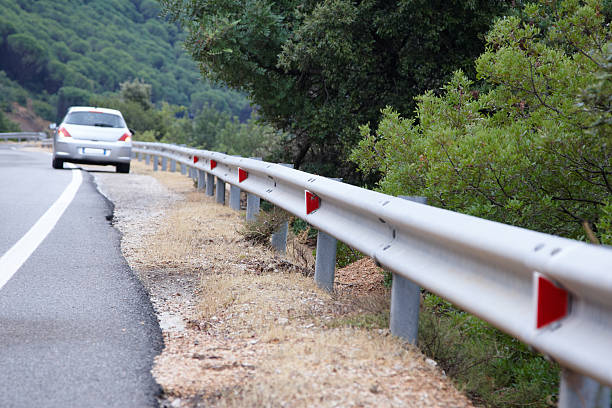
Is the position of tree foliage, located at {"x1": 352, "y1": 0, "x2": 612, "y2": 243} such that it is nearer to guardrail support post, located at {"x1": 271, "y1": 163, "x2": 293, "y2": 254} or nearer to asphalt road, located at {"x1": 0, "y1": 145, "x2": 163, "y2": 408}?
guardrail support post, located at {"x1": 271, "y1": 163, "x2": 293, "y2": 254}

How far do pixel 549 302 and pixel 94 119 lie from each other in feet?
54.3

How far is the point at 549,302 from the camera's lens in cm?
248

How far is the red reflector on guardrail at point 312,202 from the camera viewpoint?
5.44m

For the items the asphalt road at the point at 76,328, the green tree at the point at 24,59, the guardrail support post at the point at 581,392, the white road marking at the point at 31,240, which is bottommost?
the white road marking at the point at 31,240

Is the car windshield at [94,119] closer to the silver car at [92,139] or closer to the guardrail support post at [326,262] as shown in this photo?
the silver car at [92,139]

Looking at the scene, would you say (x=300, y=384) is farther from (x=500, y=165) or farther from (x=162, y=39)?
(x=162, y=39)

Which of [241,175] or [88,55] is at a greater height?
[88,55]

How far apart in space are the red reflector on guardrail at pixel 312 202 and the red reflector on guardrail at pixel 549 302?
120 inches

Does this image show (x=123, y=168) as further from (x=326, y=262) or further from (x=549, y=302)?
(x=549, y=302)

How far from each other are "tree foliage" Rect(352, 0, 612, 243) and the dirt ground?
4.35ft

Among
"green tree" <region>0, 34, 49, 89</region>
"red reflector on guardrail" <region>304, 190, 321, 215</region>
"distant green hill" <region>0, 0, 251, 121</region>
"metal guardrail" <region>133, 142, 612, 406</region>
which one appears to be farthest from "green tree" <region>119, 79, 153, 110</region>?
"metal guardrail" <region>133, 142, 612, 406</region>

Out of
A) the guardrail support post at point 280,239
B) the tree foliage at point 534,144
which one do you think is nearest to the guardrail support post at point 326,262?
the tree foliage at point 534,144

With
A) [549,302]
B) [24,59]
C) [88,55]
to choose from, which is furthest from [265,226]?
[88,55]

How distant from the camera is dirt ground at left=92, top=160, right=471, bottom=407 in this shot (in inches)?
121
